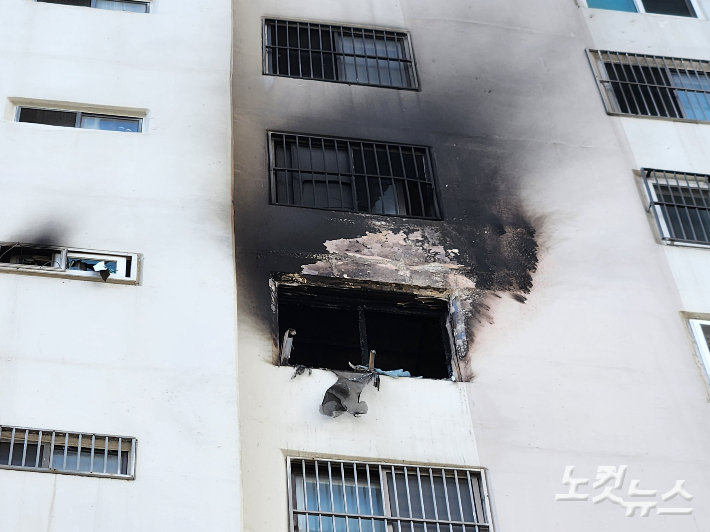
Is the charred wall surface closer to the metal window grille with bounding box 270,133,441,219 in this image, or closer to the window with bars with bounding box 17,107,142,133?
the metal window grille with bounding box 270,133,441,219

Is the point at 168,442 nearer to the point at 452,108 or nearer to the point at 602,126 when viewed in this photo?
the point at 452,108

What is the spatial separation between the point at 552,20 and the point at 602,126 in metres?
2.51

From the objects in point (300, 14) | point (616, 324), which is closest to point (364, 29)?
point (300, 14)

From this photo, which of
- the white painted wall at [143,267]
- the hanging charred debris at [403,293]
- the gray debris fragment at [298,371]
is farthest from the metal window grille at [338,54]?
the gray debris fragment at [298,371]

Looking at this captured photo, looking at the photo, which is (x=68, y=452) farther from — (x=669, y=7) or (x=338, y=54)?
(x=669, y=7)

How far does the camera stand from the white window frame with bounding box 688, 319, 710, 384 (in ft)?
40.1

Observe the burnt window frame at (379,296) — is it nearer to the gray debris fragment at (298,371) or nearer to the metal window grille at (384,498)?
the gray debris fragment at (298,371)

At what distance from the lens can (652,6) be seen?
58.1ft

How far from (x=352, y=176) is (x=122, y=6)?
4.11m

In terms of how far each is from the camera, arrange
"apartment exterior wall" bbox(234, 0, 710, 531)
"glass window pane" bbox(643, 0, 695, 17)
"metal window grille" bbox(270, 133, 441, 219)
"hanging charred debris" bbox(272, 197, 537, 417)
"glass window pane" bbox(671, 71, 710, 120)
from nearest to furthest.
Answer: "apartment exterior wall" bbox(234, 0, 710, 531)
"hanging charred debris" bbox(272, 197, 537, 417)
"metal window grille" bbox(270, 133, 441, 219)
"glass window pane" bbox(671, 71, 710, 120)
"glass window pane" bbox(643, 0, 695, 17)

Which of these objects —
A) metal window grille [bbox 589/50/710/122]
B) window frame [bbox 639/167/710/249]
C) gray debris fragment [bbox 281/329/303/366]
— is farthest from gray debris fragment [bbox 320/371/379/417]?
metal window grille [bbox 589/50/710/122]

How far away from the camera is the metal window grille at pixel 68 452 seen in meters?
9.25

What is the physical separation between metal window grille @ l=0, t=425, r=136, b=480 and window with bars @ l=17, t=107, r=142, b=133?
4.57m

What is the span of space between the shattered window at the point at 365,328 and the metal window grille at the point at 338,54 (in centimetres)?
382
